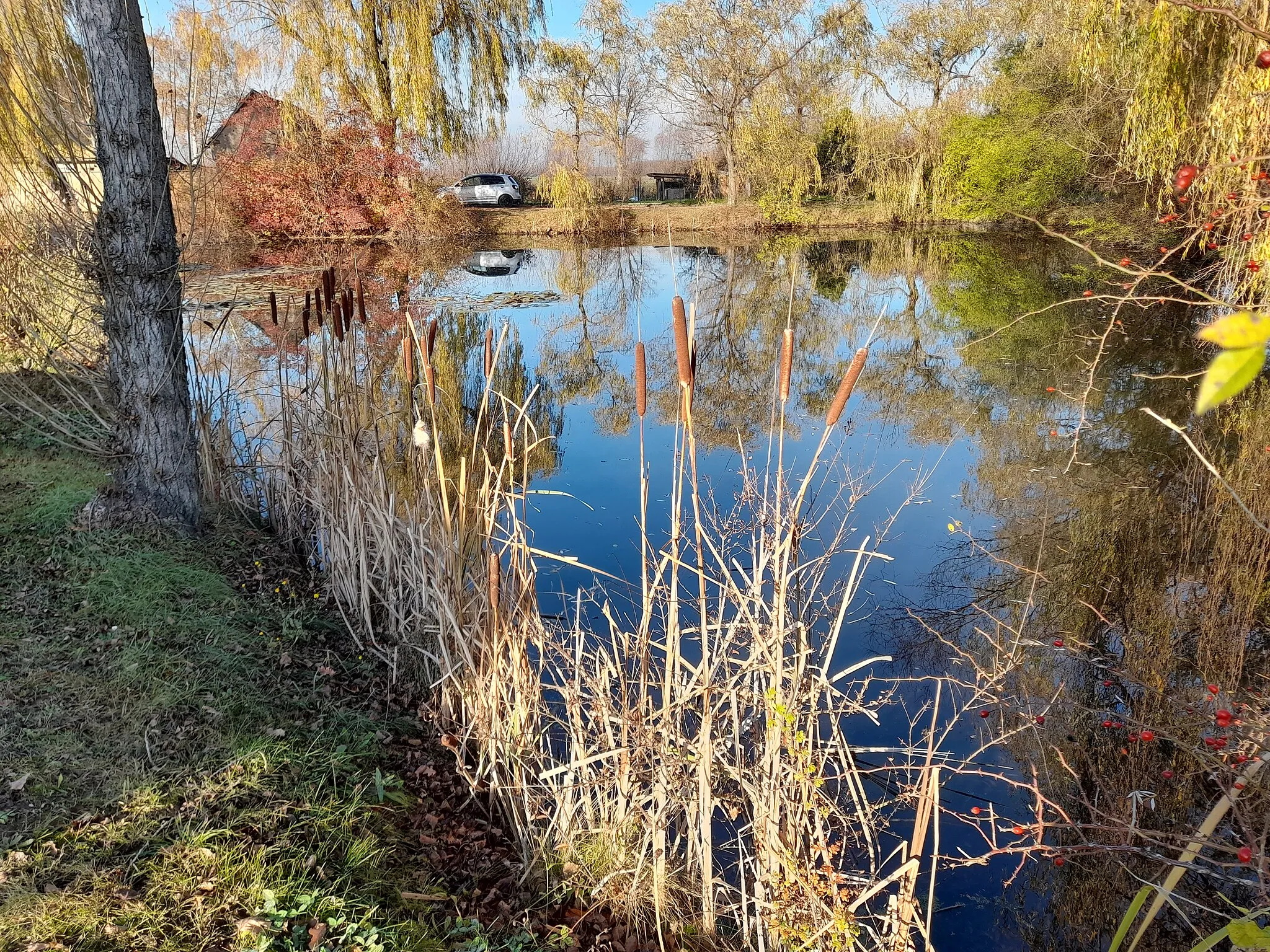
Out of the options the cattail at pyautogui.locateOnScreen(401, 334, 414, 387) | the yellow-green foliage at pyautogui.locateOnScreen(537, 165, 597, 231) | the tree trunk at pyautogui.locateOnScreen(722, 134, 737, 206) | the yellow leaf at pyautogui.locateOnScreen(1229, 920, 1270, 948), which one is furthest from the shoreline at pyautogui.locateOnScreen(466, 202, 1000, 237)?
the yellow leaf at pyautogui.locateOnScreen(1229, 920, 1270, 948)

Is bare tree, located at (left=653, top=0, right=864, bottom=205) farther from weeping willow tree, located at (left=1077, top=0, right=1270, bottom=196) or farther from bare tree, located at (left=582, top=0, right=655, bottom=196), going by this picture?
weeping willow tree, located at (left=1077, top=0, right=1270, bottom=196)

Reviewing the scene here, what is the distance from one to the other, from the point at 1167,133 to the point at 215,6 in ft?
53.6

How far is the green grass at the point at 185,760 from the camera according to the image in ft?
6.11

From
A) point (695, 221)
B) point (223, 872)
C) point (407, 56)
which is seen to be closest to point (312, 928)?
point (223, 872)

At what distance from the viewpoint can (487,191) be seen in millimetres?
26000

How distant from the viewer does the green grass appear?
186 cm

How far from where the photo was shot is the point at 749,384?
7.79 m

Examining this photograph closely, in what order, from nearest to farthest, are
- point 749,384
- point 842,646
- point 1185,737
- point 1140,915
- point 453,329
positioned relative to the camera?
point 1140,915
point 1185,737
point 842,646
point 749,384
point 453,329

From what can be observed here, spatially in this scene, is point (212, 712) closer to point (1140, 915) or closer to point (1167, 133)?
point (1140, 915)

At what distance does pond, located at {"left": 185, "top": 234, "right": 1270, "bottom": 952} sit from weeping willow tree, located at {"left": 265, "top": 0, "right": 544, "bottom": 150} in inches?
241

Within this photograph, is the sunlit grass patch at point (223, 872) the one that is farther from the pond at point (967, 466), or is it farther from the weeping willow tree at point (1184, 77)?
the weeping willow tree at point (1184, 77)

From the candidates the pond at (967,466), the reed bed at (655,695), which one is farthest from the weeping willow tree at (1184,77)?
the reed bed at (655,695)

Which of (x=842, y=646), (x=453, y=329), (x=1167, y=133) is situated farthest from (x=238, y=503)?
(x=1167, y=133)

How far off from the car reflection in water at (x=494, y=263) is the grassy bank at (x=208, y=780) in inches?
474
